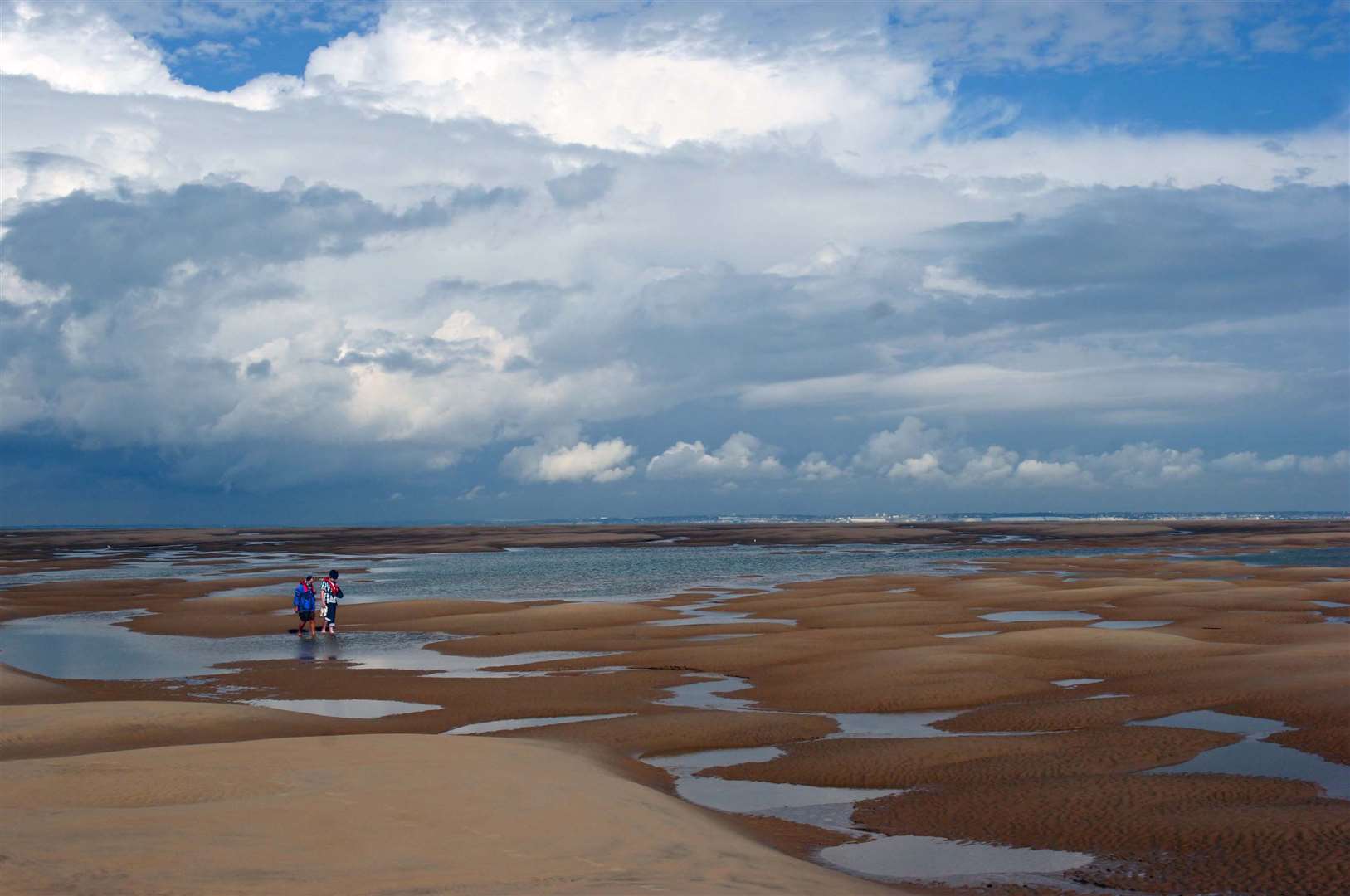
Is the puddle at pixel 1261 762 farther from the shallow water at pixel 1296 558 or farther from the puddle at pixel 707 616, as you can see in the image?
the shallow water at pixel 1296 558

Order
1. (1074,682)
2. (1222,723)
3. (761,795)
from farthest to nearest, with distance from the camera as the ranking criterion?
(1074,682)
(1222,723)
(761,795)

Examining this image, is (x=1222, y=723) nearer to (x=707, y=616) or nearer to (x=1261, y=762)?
(x=1261, y=762)

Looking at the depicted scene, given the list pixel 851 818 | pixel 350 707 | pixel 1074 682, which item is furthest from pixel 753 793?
pixel 1074 682

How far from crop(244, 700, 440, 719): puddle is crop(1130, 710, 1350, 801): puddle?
1337cm

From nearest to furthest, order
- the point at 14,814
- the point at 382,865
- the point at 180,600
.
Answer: the point at 382,865 → the point at 14,814 → the point at 180,600

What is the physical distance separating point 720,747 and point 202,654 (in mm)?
19600

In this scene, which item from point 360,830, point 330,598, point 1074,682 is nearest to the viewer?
point 360,830

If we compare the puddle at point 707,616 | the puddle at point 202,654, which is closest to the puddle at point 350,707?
the puddle at point 202,654

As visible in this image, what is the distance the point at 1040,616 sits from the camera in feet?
124

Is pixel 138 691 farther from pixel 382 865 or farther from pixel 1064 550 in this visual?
pixel 1064 550

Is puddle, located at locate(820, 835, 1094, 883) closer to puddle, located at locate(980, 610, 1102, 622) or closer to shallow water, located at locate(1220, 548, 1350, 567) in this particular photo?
puddle, located at locate(980, 610, 1102, 622)

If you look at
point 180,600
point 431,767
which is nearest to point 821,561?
point 180,600

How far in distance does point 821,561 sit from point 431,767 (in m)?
66.1

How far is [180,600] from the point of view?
49.9 m
